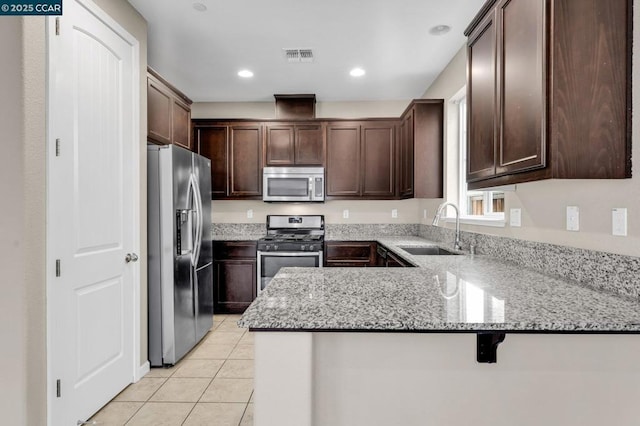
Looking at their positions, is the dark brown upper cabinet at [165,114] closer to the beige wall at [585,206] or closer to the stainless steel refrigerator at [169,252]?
the stainless steel refrigerator at [169,252]

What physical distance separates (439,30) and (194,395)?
10.8ft

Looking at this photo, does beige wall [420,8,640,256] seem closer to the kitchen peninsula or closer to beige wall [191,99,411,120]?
the kitchen peninsula

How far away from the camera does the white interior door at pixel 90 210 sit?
176cm

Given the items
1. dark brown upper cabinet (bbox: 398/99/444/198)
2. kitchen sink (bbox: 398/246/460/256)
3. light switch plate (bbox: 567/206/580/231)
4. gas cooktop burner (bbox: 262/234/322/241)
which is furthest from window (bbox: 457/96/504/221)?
gas cooktop burner (bbox: 262/234/322/241)

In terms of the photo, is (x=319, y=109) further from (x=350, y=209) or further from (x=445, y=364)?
(x=445, y=364)

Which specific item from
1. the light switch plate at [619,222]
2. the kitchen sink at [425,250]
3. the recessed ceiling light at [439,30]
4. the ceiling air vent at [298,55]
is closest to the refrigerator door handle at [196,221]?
the ceiling air vent at [298,55]

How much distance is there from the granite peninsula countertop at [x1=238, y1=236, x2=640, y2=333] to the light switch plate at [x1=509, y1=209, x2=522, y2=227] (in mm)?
456

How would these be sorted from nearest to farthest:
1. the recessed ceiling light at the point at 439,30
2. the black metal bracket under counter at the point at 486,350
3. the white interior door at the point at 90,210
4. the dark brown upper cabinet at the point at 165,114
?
the black metal bracket under counter at the point at 486,350, the white interior door at the point at 90,210, the recessed ceiling light at the point at 439,30, the dark brown upper cabinet at the point at 165,114

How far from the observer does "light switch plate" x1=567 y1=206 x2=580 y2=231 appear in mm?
1551

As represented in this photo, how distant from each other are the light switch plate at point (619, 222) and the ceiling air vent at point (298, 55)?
2.58 metres

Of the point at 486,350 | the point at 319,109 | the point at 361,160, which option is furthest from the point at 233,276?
the point at 486,350

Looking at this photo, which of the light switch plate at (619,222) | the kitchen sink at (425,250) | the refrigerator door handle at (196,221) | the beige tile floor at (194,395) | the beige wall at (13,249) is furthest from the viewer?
the kitchen sink at (425,250)

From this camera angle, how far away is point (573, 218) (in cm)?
158

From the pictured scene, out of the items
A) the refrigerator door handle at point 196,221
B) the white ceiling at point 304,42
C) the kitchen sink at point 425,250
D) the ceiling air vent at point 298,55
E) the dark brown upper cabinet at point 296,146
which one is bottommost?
the kitchen sink at point 425,250
